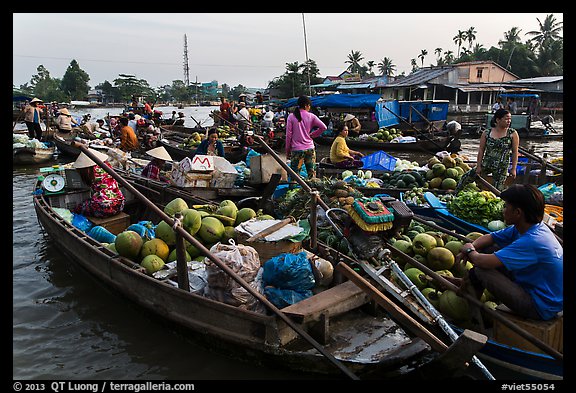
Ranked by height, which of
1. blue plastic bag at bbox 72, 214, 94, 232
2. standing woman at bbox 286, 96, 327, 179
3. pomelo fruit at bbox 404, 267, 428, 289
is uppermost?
standing woman at bbox 286, 96, 327, 179

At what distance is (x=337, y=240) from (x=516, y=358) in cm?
242

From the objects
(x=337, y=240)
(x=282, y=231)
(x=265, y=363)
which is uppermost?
(x=282, y=231)

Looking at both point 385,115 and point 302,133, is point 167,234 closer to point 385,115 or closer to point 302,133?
point 302,133

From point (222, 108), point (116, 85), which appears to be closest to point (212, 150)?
point (222, 108)

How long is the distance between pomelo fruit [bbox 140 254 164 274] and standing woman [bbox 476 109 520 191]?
486cm

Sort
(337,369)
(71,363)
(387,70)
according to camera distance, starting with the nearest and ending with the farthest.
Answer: (337,369), (71,363), (387,70)

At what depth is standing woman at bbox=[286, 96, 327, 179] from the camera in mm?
6838

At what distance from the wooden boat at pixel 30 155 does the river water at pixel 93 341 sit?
9829 millimetres

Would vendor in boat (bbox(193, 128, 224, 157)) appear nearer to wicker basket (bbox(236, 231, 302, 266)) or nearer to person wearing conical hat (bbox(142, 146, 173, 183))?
person wearing conical hat (bbox(142, 146, 173, 183))

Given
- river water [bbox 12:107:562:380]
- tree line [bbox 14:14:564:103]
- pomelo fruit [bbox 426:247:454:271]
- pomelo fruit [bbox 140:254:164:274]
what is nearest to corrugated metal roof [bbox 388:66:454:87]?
tree line [bbox 14:14:564:103]

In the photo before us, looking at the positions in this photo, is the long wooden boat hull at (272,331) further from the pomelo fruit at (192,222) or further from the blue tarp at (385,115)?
the blue tarp at (385,115)

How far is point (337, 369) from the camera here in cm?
335

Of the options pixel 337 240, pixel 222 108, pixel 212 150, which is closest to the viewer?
pixel 337 240

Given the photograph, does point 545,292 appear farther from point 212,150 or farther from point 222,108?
point 222,108
